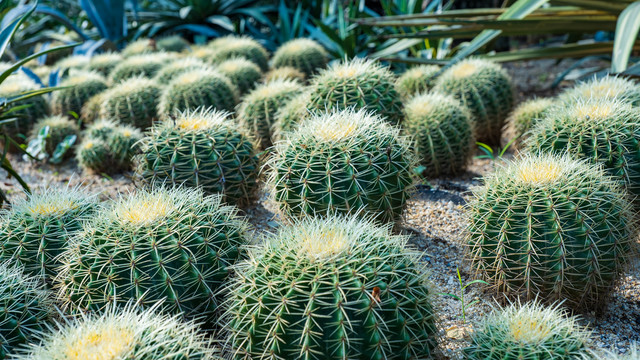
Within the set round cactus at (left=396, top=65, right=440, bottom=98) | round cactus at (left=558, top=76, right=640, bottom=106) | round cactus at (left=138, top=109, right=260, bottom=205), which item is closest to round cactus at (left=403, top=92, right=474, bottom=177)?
round cactus at (left=558, top=76, right=640, bottom=106)

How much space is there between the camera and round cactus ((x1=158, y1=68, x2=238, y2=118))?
448cm

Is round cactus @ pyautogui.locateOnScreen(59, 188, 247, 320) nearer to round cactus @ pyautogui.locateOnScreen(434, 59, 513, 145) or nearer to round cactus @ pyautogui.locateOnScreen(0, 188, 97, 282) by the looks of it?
round cactus @ pyautogui.locateOnScreen(0, 188, 97, 282)

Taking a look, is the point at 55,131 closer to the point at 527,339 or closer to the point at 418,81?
the point at 418,81

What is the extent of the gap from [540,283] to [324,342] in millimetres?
1134

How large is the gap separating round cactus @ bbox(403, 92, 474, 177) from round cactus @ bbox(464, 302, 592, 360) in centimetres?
200

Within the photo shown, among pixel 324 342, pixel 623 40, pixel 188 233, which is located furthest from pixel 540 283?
pixel 623 40

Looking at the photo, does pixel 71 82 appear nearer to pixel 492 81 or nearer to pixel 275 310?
pixel 492 81

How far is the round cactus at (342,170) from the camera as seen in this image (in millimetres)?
2721

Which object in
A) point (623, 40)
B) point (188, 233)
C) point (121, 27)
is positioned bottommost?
point (121, 27)

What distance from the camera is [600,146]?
2.92 m

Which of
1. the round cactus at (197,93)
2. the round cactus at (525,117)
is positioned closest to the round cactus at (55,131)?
the round cactus at (197,93)

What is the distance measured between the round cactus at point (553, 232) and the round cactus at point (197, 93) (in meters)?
2.67

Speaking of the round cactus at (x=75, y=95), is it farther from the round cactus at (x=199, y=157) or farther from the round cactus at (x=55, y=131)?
the round cactus at (x=199, y=157)

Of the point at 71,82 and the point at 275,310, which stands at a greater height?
the point at 275,310
